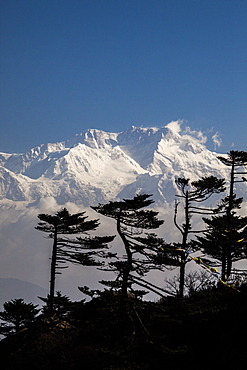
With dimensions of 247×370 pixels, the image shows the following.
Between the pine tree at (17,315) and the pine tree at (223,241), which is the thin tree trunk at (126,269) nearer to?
the pine tree at (223,241)

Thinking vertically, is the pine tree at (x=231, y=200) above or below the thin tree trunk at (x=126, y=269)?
above

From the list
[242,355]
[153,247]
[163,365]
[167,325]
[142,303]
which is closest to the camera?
[242,355]

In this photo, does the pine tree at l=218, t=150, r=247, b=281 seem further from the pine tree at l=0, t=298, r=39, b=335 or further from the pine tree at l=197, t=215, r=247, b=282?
the pine tree at l=0, t=298, r=39, b=335

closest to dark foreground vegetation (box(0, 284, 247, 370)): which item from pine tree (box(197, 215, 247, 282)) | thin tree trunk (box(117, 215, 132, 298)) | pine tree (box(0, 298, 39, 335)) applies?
thin tree trunk (box(117, 215, 132, 298))

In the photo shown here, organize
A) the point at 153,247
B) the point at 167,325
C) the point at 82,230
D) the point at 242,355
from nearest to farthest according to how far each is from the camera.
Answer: the point at 242,355
the point at 167,325
the point at 153,247
the point at 82,230

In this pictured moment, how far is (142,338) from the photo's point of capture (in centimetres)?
2231

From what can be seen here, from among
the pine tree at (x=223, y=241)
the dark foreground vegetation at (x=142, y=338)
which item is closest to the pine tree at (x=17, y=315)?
the dark foreground vegetation at (x=142, y=338)

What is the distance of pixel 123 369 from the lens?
18.9 meters

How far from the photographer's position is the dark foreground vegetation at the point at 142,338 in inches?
795

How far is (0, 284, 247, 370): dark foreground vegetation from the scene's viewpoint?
20203 millimetres

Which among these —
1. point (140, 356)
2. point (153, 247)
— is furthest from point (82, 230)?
point (140, 356)

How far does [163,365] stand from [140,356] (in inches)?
47.0

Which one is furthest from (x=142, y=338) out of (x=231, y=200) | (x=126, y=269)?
(x=231, y=200)

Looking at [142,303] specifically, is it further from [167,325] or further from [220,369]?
[220,369]
